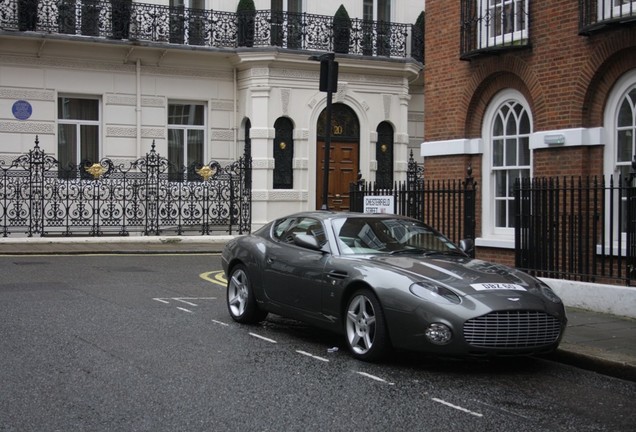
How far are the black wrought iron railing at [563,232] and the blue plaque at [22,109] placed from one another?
14.8 m

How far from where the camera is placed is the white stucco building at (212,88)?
75.5ft

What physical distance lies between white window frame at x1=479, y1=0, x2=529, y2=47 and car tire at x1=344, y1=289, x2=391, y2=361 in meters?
7.12

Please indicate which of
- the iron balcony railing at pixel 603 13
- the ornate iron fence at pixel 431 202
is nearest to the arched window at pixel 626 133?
the iron balcony railing at pixel 603 13

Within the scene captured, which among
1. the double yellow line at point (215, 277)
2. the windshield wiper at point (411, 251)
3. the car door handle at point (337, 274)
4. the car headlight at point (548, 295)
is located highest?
the windshield wiper at point (411, 251)

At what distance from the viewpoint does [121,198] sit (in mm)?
22312

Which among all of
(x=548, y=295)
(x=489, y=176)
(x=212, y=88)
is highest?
(x=212, y=88)

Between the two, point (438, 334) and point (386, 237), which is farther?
point (386, 237)

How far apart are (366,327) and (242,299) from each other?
2439 millimetres

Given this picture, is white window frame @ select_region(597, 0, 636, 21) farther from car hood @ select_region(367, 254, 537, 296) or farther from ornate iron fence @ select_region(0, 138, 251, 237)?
A: ornate iron fence @ select_region(0, 138, 251, 237)

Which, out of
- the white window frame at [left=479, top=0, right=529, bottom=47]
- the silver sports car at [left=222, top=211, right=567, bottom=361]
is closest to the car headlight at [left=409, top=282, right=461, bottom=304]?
the silver sports car at [left=222, top=211, right=567, bottom=361]

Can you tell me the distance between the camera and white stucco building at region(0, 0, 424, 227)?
2300 centimetres

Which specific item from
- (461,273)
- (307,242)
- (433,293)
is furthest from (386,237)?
(433,293)

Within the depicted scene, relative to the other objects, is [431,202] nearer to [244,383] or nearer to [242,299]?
[242,299]

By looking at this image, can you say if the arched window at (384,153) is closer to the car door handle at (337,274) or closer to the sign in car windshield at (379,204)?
the sign in car windshield at (379,204)
